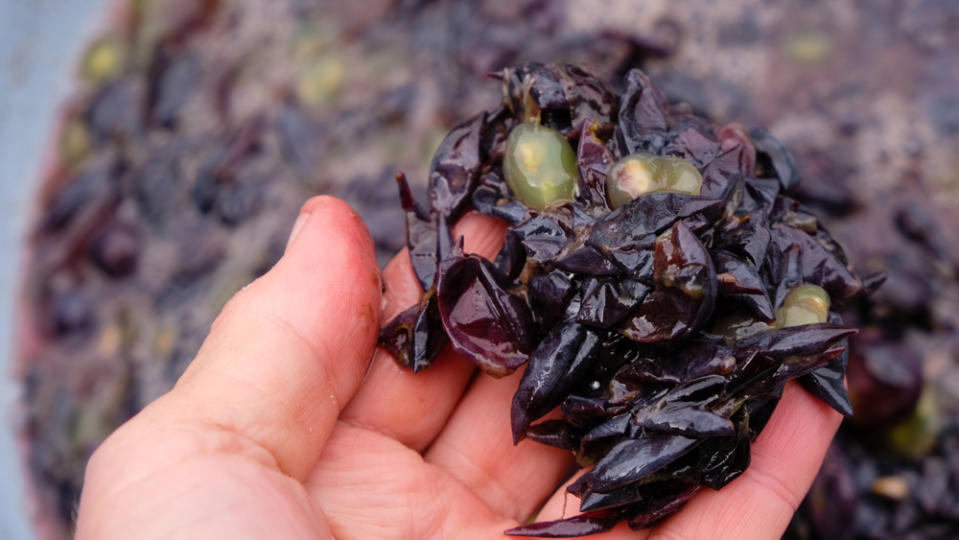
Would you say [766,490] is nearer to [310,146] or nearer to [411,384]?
[411,384]

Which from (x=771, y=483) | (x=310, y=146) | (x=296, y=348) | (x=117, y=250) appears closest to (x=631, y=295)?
(x=771, y=483)

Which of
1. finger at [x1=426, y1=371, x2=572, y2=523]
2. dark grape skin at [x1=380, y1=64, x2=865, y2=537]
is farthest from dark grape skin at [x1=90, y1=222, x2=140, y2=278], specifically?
finger at [x1=426, y1=371, x2=572, y2=523]

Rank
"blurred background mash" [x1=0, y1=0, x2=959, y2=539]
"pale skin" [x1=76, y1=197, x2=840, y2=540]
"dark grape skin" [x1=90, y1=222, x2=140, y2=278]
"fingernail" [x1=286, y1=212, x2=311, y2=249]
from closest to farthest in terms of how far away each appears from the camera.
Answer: "pale skin" [x1=76, y1=197, x2=840, y2=540] < "fingernail" [x1=286, y1=212, x2=311, y2=249] < "blurred background mash" [x1=0, y1=0, x2=959, y2=539] < "dark grape skin" [x1=90, y1=222, x2=140, y2=278]

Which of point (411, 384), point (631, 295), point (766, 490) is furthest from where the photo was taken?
point (411, 384)

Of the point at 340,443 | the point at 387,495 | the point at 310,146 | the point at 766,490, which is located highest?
the point at 310,146

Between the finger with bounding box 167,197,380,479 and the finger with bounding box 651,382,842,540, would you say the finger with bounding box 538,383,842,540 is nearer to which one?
the finger with bounding box 651,382,842,540

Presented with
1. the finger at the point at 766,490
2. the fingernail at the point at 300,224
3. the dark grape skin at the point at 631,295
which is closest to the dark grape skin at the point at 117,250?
the fingernail at the point at 300,224

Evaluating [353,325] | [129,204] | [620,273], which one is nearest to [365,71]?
[129,204]
